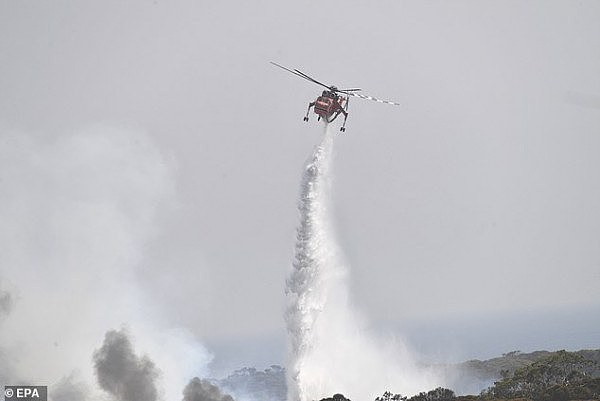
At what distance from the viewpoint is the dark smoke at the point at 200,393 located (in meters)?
99.6

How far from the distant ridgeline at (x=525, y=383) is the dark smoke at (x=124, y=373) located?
87.1 ft

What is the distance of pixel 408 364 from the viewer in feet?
386

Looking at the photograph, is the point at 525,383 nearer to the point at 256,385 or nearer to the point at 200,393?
the point at 200,393

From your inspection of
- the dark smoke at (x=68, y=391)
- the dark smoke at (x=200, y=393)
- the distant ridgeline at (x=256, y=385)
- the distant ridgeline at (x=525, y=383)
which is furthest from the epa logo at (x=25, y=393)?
the distant ridgeline at (x=525, y=383)

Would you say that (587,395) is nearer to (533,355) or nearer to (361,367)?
(361,367)

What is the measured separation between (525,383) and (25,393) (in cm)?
6074

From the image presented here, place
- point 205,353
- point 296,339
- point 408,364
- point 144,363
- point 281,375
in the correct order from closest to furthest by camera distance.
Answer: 1. point 296,339
2. point 144,363
3. point 408,364
4. point 205,353
5. point 281,375

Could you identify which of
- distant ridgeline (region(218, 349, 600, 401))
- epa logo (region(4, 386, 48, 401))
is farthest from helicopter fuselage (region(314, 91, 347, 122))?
epa logo (region(4, 386, 48, 401))

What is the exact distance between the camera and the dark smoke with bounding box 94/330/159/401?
97.9 m

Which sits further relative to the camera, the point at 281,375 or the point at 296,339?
the point at 281,375

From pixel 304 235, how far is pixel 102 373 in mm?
35684

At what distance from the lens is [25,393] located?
94.1 meters

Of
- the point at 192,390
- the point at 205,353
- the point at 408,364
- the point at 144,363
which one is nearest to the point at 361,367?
the point at 408,364

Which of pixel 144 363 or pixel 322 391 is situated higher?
pixel 144 363
